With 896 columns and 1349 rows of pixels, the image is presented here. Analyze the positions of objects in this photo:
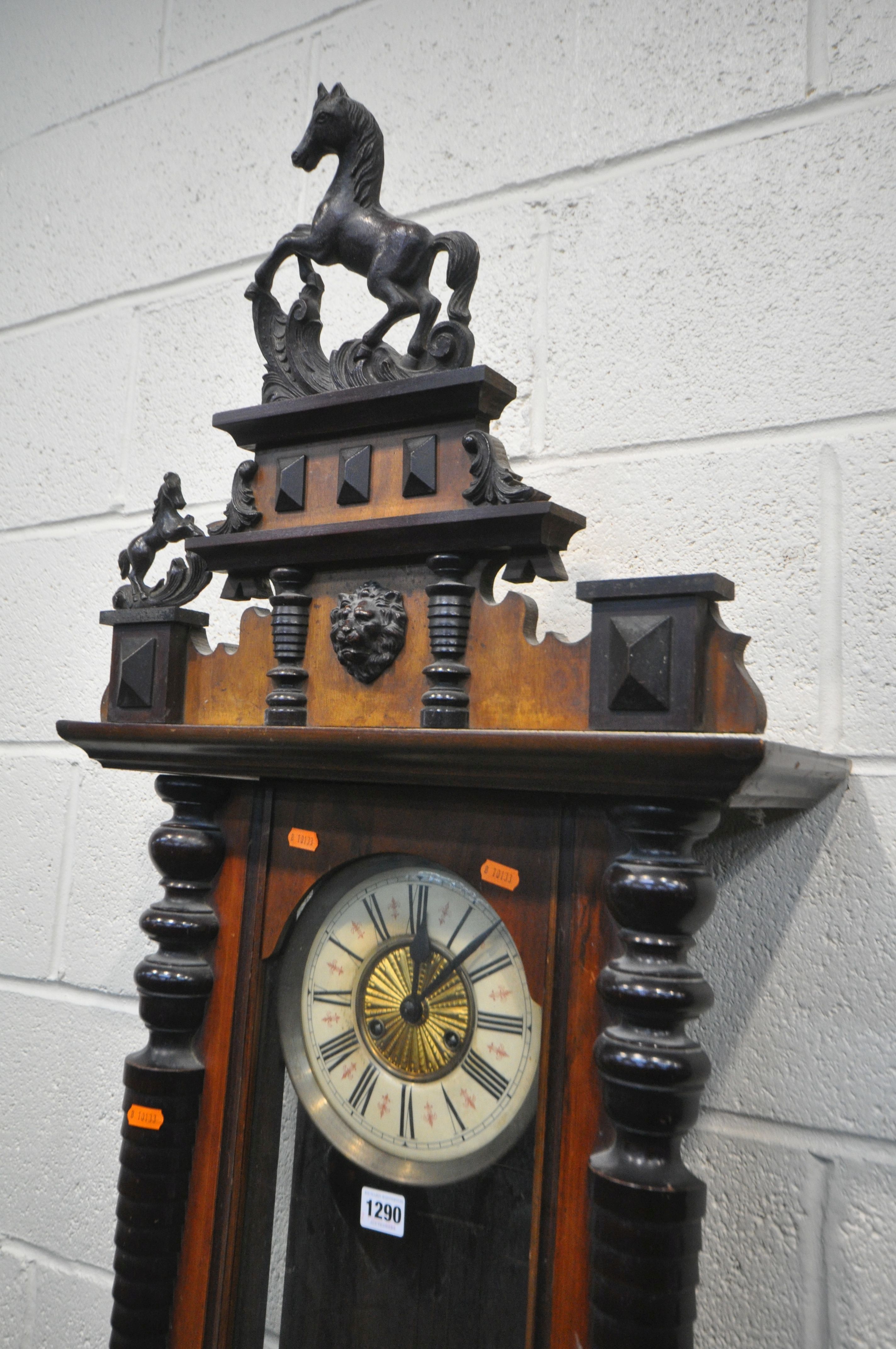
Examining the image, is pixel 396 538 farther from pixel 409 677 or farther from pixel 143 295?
pixel 143 295

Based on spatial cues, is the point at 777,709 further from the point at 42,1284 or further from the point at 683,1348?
the point at 42,1284

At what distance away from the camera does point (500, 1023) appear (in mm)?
688

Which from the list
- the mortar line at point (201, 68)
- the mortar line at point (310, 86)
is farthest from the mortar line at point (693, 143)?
the mortar line at point (201, 68)

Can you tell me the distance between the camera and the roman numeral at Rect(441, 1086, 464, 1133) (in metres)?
0.70

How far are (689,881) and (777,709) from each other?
0.28 meters

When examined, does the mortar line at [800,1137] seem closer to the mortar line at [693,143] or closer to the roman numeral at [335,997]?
the roman numeral at [335,997]

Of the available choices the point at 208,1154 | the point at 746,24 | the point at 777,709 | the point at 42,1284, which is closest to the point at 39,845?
the point at 42,1284

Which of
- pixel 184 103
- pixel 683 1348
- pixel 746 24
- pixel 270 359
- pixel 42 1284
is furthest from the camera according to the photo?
pixel 184 103

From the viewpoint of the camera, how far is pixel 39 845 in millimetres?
1263

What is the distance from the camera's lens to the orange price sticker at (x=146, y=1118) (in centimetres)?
77

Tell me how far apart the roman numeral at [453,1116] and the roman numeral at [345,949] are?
10 centimetres

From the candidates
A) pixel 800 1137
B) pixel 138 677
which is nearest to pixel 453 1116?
pixel 800 1137

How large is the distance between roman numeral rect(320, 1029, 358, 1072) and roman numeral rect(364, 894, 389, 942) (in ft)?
0.23

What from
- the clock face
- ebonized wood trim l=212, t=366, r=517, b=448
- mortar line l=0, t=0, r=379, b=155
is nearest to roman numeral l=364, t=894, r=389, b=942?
the clock face
